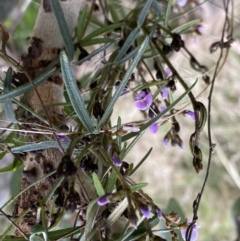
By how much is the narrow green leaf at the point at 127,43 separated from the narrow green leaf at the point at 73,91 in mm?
106

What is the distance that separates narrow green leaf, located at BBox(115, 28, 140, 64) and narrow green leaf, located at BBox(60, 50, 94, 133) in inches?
4.2

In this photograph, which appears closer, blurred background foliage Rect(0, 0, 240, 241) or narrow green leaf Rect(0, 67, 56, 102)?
narrow green leaf Rect(0, 67, 56, 102)

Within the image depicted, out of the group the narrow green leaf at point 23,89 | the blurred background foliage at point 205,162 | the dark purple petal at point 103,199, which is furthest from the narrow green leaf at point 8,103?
the blurred background foliage at point 205,162

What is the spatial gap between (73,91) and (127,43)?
0.38ft

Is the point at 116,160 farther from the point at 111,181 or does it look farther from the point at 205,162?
the point at 205,162

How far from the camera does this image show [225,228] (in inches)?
49.6

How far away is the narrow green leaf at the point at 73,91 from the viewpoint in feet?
0.88

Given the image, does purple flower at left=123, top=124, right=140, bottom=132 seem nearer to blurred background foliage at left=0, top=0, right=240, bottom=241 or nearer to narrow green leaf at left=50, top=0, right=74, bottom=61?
narrow green leaf at left=50, top=0, right=74, bottom=61

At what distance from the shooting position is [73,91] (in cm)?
28

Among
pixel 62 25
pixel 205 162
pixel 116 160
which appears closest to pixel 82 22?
pixel 62 25

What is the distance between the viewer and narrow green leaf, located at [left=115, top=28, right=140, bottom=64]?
371 mm

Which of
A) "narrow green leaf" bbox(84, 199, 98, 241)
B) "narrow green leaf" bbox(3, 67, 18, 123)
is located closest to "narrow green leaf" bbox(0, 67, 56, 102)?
"narrow green leaf" bbox(3, 67, 18, 123)

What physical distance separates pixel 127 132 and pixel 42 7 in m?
0.16

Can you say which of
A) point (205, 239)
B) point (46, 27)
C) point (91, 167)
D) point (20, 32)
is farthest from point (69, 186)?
point (205, 239)
